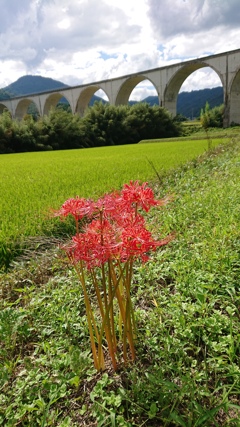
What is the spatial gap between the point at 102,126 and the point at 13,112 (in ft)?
76.6

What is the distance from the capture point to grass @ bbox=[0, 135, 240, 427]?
1093 millimetres

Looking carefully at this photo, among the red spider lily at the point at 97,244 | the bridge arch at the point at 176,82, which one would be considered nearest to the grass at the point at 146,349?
the red spider lily at the point at 97,244

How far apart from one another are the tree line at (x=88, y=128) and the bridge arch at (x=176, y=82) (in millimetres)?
2310


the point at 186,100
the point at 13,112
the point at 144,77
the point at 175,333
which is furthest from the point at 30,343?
the point at 186,100

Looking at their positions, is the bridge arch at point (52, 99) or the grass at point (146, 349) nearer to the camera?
the grass at point (146, 349)

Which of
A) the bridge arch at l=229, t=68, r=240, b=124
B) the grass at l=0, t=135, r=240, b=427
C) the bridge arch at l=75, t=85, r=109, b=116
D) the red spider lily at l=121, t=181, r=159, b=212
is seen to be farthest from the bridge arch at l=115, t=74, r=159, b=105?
the red spider lily at l=121, t=181, r=159, b=212

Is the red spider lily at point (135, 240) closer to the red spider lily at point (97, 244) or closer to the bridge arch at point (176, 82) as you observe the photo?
the red spider lily at point (97, 244)

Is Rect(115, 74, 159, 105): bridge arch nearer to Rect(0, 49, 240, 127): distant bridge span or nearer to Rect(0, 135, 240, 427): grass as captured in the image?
Rect(0, 49, 240, 127): distant bridge span

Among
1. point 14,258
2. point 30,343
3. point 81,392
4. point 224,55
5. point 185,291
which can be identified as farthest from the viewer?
point 224,55

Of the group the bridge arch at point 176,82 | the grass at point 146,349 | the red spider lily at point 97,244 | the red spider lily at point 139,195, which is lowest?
the grass at point 146,349

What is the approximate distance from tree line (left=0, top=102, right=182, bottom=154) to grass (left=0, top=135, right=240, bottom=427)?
21.6 m

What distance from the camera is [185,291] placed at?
65.5 inches

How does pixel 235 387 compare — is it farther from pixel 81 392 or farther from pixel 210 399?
pixel 81 392

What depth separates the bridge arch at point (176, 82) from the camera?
26953 mm
